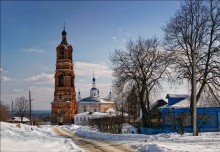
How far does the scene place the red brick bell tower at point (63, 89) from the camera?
270 feet

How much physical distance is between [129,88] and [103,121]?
6901 millimetres

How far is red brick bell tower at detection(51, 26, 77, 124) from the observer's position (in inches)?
3236

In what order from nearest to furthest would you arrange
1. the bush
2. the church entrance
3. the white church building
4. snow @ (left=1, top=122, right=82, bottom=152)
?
snow @ (left=1, top=122, right=82, bottom=152) < the bush < the church entrance < the white church building

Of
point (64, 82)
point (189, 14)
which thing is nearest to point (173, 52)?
point (189, 14)

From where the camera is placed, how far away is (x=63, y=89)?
82.8 meters

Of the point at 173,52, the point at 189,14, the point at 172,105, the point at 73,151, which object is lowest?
the point at 73,151

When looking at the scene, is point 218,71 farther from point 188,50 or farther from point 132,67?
point 132,67

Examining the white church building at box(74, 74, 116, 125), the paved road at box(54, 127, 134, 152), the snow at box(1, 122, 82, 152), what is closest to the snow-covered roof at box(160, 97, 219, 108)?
the paved road at box(54, 127, 134, 152)

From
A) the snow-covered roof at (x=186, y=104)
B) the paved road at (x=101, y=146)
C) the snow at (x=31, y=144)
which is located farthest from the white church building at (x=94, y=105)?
the snow at (x=31, y=144)

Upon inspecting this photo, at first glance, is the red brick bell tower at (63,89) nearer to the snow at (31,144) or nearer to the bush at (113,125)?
the bush at (113,125)

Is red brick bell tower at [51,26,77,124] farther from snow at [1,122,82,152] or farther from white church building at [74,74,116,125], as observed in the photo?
snow at [1,122,82,152]

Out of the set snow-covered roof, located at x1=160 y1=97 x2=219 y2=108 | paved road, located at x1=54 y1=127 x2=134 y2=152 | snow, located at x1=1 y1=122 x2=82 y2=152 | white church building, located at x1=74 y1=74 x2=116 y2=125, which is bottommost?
paved road, located at x1=54 y1=127 x2=134 y2=152

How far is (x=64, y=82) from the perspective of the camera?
82.5 metres

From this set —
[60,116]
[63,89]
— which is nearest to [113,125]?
[63,89]
